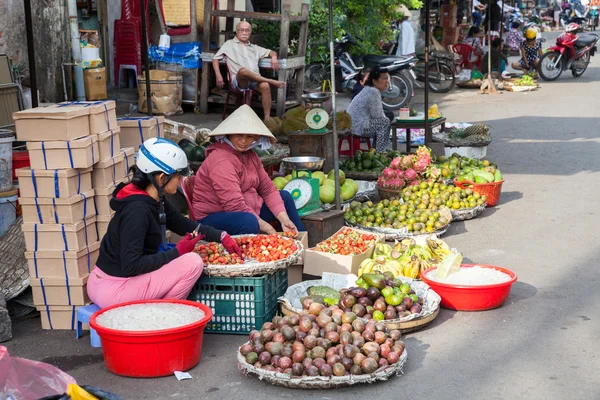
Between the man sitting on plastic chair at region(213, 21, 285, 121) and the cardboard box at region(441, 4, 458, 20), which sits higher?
the cardboard box at region(441, 4, 458, 20)

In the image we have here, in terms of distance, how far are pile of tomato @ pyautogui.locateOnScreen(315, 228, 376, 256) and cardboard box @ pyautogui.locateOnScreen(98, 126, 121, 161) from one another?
169 cm

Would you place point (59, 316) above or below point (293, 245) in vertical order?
below

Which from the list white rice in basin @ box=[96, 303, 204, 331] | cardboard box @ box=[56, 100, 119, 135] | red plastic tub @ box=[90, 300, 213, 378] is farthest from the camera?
cardboard box @ box=[56, 100, 119, 135]

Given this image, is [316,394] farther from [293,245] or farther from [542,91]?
[542,91]

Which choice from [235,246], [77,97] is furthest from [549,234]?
[77,97]

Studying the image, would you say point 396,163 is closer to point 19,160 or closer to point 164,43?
point 19,160

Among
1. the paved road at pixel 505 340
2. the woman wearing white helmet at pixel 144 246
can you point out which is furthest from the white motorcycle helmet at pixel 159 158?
the paved road at pixel 505 340

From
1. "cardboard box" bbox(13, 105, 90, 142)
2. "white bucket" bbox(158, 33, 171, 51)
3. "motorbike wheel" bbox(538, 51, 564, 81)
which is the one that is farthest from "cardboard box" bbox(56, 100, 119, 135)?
"motorbike wheel" bbox(538, 51, 564, 81)

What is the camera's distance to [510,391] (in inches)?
166

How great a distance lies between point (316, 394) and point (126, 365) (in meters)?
1.05

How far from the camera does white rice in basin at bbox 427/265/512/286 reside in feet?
17.7

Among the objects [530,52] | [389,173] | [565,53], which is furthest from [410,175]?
[530,52]

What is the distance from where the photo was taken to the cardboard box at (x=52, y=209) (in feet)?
16.4

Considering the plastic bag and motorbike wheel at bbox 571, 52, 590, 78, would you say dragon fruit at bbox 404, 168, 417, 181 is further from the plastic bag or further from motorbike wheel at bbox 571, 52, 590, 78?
motorbike wheel at bbox 571, 52, 590, 78
